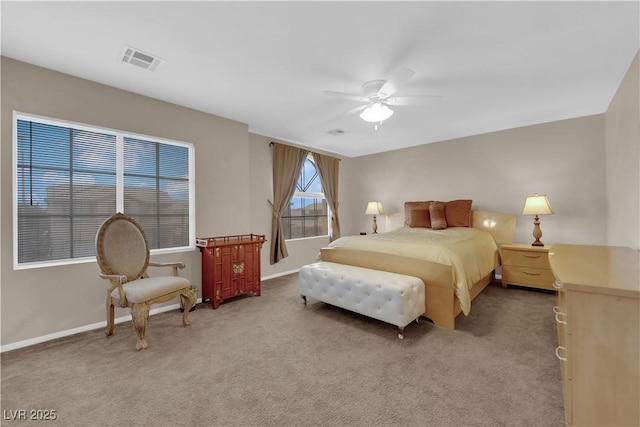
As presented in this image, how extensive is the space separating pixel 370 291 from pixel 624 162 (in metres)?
2.81

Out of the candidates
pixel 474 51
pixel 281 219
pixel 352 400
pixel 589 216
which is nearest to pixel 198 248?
pixel 281 219

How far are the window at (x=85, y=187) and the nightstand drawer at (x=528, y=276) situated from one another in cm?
445

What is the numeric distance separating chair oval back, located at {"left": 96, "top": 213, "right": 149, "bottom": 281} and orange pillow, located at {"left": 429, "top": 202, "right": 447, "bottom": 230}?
403 centimetres

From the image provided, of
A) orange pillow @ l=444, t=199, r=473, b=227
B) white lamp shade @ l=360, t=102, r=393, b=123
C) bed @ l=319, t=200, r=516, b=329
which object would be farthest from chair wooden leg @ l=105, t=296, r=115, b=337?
orange pillow @ l=444, t=199, r=473, b=227

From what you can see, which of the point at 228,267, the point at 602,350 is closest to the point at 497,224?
the point at 602,350

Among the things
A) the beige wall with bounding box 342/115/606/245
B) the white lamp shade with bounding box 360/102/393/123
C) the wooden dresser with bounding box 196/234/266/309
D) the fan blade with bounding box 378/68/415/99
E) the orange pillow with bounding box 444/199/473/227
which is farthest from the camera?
the orange pillow with bounding box 444/199/473/227

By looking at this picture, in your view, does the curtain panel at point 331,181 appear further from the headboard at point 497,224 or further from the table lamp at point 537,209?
the table lamp at point 537,209

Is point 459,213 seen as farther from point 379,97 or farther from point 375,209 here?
point 379,97

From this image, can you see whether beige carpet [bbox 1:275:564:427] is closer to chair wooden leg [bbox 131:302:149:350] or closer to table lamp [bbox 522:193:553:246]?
chair wooden leg [bbox 131:302:149:350]

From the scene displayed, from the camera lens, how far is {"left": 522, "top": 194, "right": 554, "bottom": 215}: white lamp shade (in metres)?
3.52

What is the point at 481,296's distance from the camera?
3.51 meters

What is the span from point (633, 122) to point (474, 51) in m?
1.57

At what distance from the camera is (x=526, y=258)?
3695mm

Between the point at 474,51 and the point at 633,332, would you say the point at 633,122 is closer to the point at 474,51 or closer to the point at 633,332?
the point at 474,51
